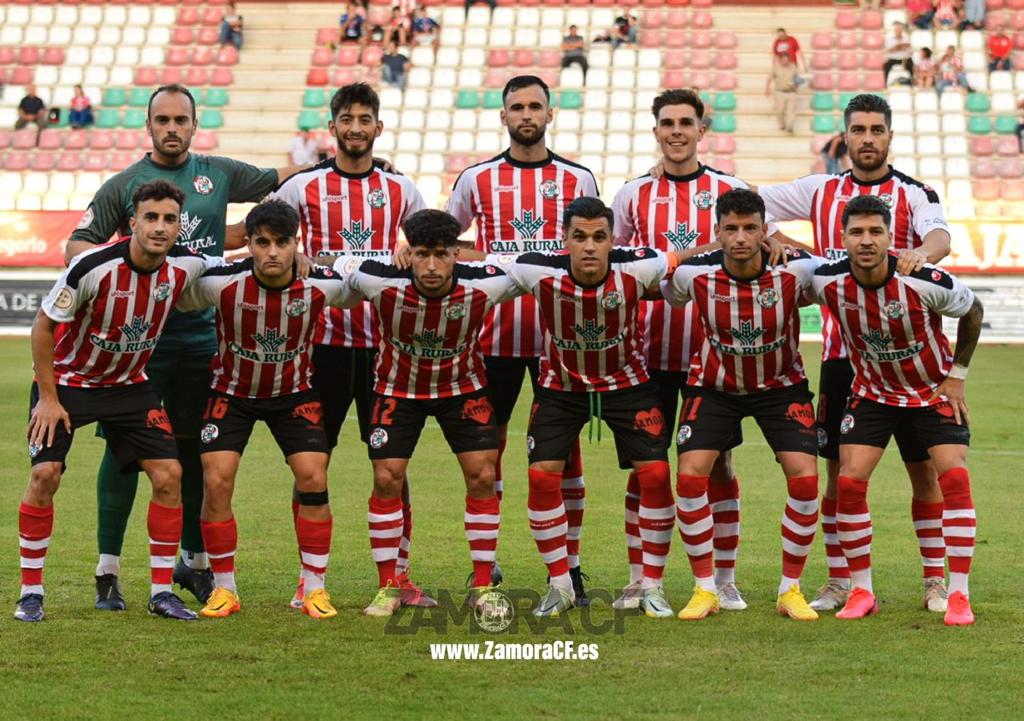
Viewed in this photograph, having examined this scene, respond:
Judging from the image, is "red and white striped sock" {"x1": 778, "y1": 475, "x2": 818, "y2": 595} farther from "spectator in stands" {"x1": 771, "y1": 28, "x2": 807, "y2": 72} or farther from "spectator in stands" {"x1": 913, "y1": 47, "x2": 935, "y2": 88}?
"spectator in stands" {"x1": 913, "y1": 47, "x2": 935, "y2": 88}

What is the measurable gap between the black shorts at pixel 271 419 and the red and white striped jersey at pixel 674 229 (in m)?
1.57

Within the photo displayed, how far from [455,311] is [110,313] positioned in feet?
4.66

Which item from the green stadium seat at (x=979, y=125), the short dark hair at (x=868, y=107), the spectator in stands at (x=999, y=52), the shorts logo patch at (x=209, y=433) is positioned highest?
the spectator in stands at (x=999, y=52)

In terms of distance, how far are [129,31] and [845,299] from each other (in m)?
26.1

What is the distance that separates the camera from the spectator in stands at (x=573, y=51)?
27234 millimetres

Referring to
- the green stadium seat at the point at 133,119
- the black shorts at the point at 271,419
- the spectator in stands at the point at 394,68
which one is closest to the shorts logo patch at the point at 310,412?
the black shorts at the point at 271,419

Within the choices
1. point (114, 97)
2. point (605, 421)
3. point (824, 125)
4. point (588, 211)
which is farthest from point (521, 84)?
point (114, 97)

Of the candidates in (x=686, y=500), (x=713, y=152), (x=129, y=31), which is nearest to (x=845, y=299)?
(x=686, y=500)

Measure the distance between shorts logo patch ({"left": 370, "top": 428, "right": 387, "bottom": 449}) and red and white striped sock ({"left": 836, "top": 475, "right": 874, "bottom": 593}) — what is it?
6.35ft

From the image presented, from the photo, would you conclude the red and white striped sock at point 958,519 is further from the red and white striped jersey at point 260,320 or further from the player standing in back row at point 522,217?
the red and white striped jersey at point 260,320

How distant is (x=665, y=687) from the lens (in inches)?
195

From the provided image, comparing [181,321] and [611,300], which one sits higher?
[611,300]

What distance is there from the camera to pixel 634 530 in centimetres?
671

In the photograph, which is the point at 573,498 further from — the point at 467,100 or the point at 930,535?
the point at 467,100
